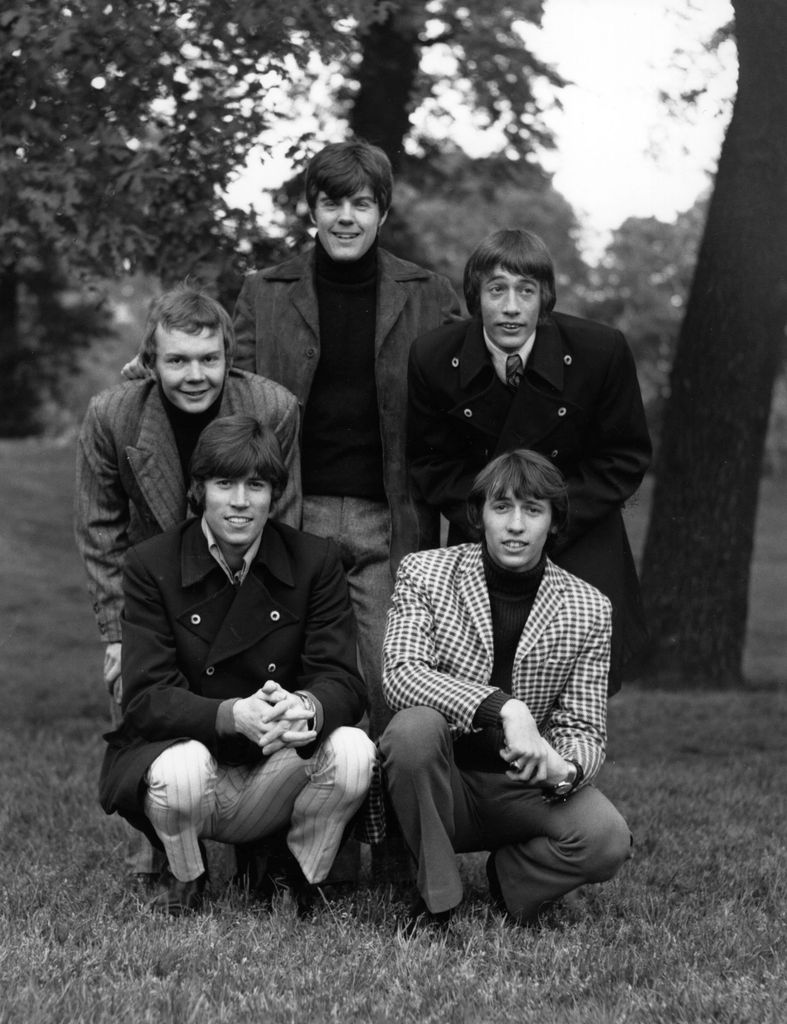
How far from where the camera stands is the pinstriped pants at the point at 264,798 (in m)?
4.30

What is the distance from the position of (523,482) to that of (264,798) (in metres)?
1.25

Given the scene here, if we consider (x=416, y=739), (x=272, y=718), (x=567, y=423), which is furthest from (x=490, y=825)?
(x=567, y=423)

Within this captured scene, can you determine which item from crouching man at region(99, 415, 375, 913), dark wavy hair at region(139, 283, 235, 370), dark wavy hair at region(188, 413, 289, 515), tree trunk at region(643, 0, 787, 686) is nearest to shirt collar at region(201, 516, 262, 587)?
crouching man at region(99, 415, 375, 913)

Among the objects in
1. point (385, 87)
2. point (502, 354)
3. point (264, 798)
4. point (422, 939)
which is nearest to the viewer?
point (422, 939)

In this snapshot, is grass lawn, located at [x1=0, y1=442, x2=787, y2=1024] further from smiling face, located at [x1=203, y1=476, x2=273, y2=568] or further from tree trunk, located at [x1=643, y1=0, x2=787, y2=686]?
tree trunk, located at [x1=643, y1=0, x2=787, y2=686]

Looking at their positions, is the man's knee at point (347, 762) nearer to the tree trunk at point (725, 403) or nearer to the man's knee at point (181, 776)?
the man's knee at point (181, 776)

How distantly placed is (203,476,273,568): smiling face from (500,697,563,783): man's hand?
96 cm

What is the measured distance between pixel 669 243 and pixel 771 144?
106ft

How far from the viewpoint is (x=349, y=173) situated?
15.8 ft

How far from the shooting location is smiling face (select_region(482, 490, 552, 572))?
4.38 meters

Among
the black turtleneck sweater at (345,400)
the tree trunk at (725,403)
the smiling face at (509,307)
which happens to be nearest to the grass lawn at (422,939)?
the black turtleneck sweater at (345,400)

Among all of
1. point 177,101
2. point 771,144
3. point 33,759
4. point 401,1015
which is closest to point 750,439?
point 771,144

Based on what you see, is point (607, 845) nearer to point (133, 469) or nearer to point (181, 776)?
point (181, 776)

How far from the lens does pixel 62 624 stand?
14.1m
